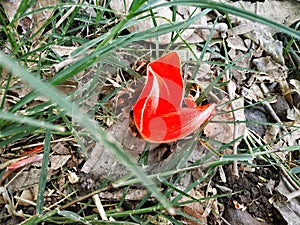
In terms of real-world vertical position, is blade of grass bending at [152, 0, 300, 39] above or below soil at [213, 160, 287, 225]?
above

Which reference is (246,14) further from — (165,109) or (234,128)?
(234,128)

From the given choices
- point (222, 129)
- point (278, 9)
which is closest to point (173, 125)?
point (222, 129)

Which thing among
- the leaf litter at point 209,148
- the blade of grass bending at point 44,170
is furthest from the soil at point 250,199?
the blade of grass bending at point 44,170

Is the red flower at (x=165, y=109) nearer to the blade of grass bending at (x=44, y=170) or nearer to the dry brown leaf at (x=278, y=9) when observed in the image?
the blade of grass bending at (x=44, y=170)

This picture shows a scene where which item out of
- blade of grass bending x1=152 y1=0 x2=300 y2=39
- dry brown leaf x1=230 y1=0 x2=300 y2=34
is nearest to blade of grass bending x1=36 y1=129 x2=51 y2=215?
blade of grass bending x1=152 y1=0 x2=300 y2=39

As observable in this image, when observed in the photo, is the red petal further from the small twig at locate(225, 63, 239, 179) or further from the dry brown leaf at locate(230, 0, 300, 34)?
the dry brown leaf at locate(230, 0, 300, 34)

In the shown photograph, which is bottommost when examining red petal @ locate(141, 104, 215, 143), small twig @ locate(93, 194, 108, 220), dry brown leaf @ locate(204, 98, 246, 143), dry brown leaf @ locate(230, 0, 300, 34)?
small twig @ locate(93, 194, 108, 220)

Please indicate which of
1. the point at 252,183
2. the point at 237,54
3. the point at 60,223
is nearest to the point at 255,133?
the point at 252,183
